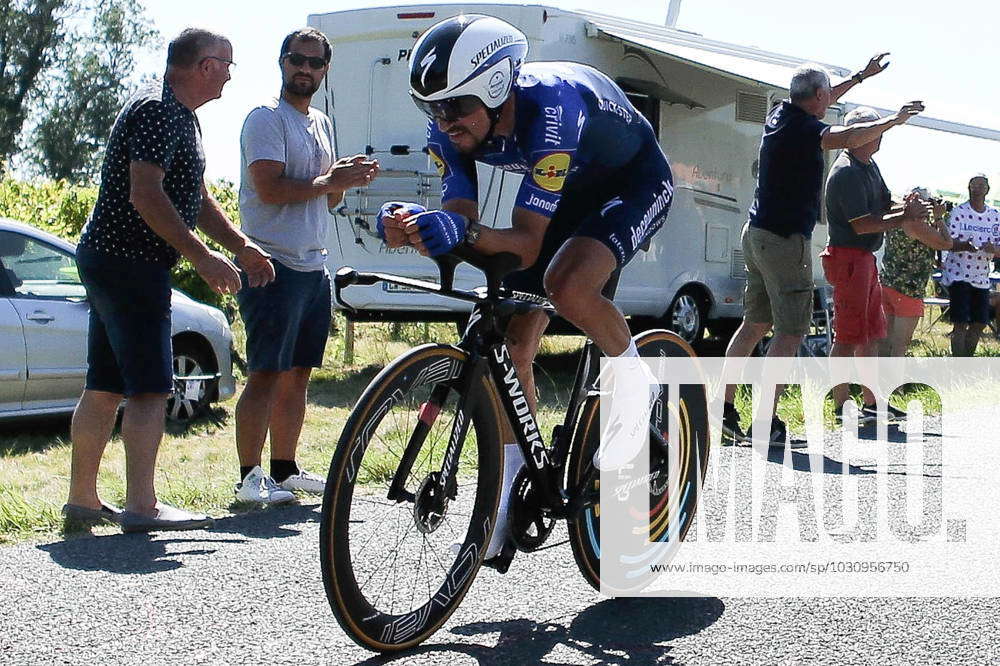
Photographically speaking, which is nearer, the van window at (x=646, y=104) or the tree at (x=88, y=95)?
the van window at (x=646, y=104)

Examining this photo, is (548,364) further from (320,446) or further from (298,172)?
(298,172)

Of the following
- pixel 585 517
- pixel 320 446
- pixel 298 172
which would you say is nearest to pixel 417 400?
pixel 585 517

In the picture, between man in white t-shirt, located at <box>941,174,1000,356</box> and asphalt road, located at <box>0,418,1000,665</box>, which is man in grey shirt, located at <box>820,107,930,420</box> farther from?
man in white t-shirt, located at <box>941,174,1000,356</box>

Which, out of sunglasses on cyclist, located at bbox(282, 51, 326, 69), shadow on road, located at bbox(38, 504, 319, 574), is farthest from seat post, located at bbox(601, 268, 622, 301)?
sunglasses on cyclist, located at bbox(282, 51, 326, 69)

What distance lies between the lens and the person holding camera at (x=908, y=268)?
9.16 meters

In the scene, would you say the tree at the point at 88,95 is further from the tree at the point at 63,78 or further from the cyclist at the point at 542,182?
the cyclist at the point at 542,182

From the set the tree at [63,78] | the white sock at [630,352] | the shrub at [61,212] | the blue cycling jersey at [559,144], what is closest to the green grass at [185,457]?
the white sock at [630,352]

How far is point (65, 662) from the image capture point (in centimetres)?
369

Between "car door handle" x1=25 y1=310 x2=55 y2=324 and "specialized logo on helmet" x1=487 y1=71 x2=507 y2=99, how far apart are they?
17.8 ft

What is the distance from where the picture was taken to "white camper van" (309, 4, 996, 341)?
36.1ft

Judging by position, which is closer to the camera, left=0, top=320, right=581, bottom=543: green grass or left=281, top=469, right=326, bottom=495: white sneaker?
left=0, top=320, right=581, bottom=543: green grass

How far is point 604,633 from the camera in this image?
4.05 meters

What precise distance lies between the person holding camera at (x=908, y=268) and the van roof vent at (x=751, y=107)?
70.3 inches

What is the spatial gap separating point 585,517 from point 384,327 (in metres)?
11.3
